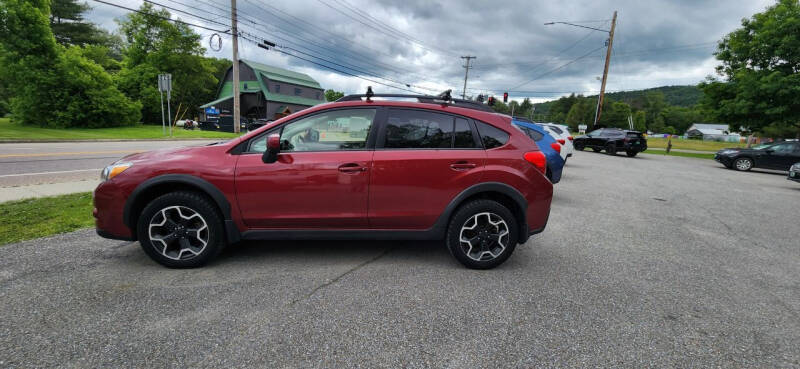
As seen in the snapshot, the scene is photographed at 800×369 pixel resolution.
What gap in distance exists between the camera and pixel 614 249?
13.9 ft

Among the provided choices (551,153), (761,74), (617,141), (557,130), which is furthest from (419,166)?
(761,74)

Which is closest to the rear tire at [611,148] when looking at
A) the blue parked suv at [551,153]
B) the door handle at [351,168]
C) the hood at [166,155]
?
the blue parked suv at [551,153]

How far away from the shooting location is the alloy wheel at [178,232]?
315cm

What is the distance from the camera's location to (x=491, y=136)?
3414mm

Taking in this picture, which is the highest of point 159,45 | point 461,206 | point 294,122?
point 159,45

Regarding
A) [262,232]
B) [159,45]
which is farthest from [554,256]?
[159,45]

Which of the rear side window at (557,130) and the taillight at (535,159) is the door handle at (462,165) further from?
the rear side window at (557,130)

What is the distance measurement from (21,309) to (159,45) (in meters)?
43.4

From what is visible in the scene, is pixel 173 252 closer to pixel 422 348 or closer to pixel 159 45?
pixel 422 348

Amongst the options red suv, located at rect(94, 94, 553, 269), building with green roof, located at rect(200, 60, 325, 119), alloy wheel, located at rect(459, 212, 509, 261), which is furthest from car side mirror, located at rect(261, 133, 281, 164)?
building with green roof, located at rect(200, 60, 325, 119)

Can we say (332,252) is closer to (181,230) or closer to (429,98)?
(181,230)

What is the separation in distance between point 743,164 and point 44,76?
36.9m

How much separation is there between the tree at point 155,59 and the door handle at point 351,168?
112 feet

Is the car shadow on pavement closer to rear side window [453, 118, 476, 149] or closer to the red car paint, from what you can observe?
the red car paint
